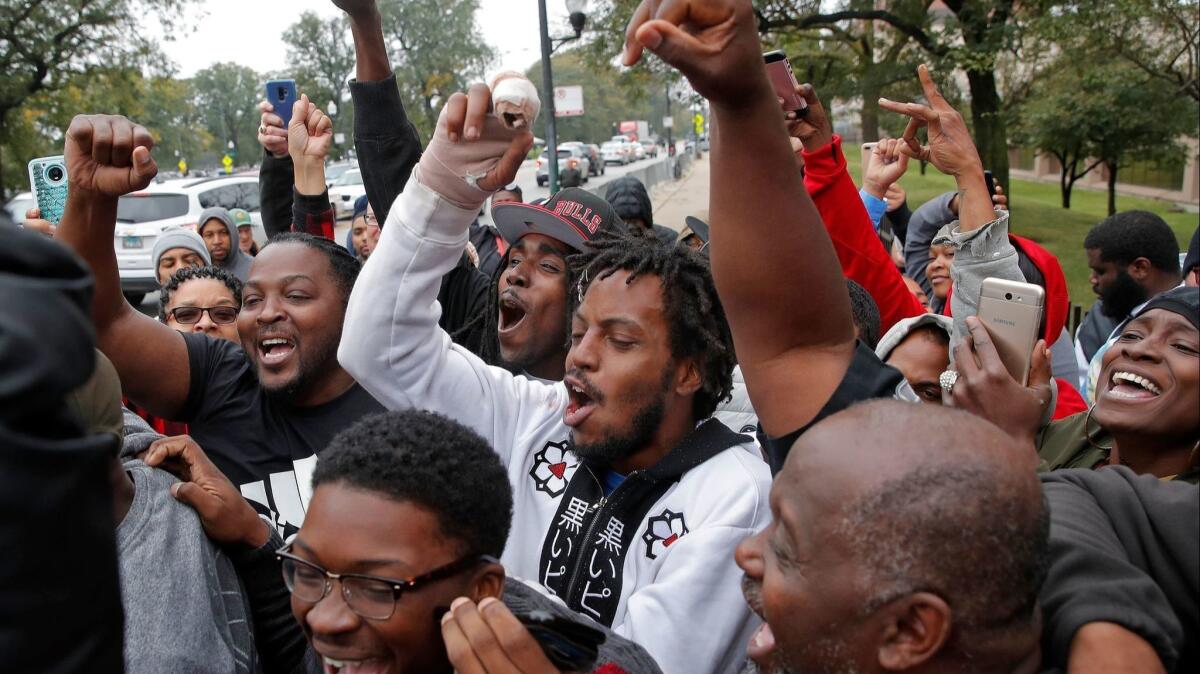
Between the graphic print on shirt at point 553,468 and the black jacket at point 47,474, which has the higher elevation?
the black jacket at point 47,474

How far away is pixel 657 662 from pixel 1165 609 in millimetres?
901

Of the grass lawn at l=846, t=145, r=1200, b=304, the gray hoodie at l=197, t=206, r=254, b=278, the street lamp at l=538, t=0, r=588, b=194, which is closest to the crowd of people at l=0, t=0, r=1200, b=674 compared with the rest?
the gray hoodie at l=197, t=206, r=254, b=278

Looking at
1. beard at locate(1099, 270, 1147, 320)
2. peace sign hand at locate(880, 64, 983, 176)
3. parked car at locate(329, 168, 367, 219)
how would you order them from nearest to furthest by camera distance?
peace sign hand at locate(880, 64, 983, 176), beard at locate(1099, 270, 1147, 320), parked car at locate(329, 168, 367, 219)

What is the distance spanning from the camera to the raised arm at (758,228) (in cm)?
142

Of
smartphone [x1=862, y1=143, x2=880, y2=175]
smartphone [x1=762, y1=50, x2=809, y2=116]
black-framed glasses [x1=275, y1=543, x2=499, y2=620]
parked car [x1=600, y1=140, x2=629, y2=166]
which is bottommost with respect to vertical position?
parked car [x1=600, y1=140, x2=629, y2=166]

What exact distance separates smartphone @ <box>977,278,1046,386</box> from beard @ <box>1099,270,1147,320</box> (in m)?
3.23

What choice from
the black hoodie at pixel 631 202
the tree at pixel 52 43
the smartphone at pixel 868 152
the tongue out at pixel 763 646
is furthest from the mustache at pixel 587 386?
the tree at pixel 52 43

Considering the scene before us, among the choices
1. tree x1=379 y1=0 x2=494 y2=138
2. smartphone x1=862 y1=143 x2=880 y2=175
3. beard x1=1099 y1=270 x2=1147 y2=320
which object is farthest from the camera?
tree x1=379 y1=0 x2=494 y2=138

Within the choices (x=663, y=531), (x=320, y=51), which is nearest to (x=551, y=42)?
(x=663, y=531)

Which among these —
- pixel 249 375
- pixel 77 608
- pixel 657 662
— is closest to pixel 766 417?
pixel 657 662

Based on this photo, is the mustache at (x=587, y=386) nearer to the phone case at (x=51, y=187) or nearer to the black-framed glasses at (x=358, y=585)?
the black-framed glasses at (x=358, y=585)

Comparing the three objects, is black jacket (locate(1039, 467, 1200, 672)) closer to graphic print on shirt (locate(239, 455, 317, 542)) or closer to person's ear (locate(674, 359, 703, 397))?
person's ear (locate(674, 359, 703, 397))

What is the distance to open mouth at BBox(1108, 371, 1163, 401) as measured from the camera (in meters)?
2.14

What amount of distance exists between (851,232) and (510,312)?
1240 mm
